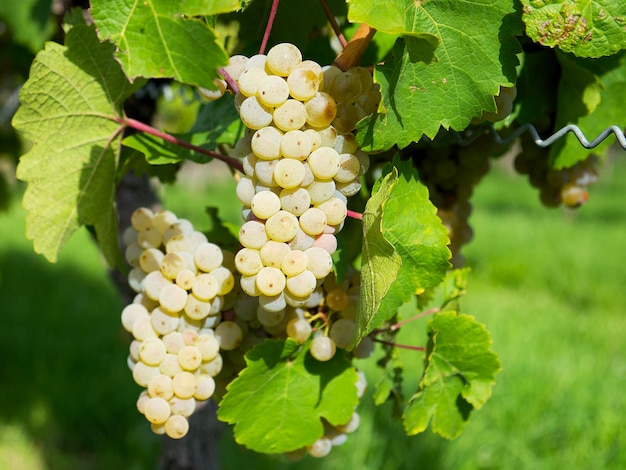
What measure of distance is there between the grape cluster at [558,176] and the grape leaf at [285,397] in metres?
0.49

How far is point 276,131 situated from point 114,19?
17cm

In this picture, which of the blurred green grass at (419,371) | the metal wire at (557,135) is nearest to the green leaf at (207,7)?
the metal wire at (557,135)

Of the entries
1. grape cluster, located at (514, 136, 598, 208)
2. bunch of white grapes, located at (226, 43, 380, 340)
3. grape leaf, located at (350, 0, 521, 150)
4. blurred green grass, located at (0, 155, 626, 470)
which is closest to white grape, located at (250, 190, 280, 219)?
bunch of white grapes, located at (226, 43, 380, 340)

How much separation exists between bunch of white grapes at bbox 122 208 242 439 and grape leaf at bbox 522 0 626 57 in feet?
1.37

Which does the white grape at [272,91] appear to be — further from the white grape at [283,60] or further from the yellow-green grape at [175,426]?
the yellow-green grape at [175,426]

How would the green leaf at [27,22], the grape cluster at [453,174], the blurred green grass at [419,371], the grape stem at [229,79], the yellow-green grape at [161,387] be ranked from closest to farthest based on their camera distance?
the grape stem at [229,79] < the yellow-green grape at [161,387] < the grape cluster at [453,174] < the green leaf at [27,22] < the blurred green grass at [419,371]

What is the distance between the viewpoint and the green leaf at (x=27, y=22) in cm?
157

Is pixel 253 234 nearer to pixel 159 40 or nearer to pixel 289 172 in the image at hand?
pixel 289 172

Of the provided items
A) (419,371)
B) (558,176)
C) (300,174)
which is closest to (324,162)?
(300,174)

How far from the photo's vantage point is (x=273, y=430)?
0.78 meters

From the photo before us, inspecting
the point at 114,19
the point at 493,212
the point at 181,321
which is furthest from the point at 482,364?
the point at 493,212

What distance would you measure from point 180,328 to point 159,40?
0.35 meters

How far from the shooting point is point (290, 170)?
0.63 metres

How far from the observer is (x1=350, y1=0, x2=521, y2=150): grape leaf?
641 mm
